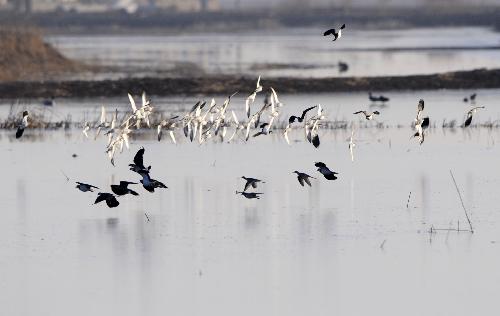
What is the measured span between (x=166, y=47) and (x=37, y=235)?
181 feet

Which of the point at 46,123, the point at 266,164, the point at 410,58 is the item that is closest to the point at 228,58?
the point at 410,58

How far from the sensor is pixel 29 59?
44.5 m

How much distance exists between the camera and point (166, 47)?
6981 cm

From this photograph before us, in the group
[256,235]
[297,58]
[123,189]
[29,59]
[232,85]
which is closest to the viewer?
[256,235]

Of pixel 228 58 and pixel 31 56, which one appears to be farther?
pixel 228 58

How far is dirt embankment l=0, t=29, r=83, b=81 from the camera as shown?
42.2m

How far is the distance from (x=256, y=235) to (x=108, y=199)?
2.02 metres

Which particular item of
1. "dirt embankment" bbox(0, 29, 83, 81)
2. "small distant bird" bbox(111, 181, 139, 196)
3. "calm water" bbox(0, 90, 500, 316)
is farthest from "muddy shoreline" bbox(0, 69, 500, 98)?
"small distant bird" bbox(111, 181, 139, 196)

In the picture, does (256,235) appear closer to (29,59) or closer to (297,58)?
(29,59)

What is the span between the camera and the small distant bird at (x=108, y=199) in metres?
16.0

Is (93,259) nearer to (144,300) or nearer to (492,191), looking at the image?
(144,300)

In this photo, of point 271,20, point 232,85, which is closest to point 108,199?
point 232,85

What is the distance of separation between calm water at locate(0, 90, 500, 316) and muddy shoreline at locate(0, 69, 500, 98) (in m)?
12.7

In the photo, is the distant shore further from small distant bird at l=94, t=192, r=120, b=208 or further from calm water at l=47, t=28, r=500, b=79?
small distant bird at l=94, t=192, r=120, b=208
